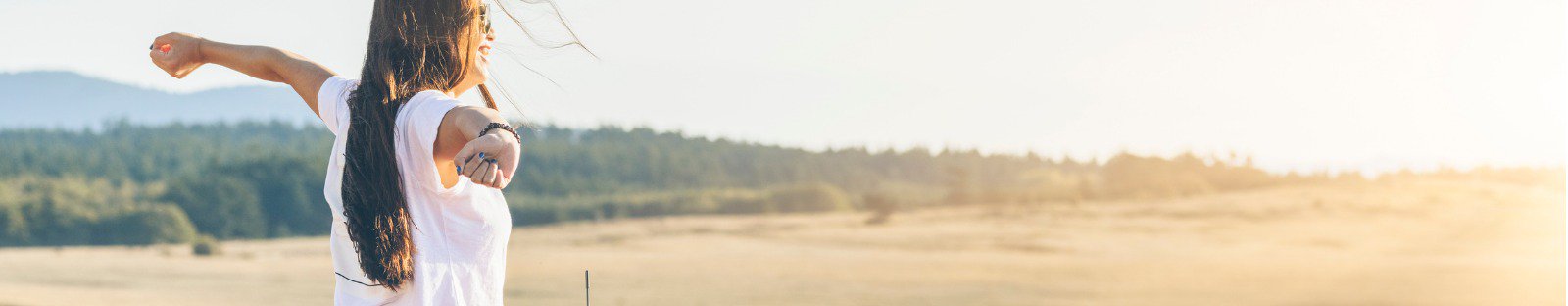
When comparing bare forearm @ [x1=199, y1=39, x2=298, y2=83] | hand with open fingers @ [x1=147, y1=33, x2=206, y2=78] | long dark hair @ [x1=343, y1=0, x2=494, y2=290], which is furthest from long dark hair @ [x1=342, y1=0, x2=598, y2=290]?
hand with open fingers @ [x1=147, y1=33, x2=206, y2=78]

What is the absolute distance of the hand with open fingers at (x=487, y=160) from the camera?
1.09m

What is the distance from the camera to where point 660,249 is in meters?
23.0

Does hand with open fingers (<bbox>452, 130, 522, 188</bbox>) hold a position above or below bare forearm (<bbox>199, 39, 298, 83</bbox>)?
below

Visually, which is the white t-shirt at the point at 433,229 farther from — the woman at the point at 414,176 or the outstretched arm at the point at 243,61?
the outstretched arm at the point at 243,61

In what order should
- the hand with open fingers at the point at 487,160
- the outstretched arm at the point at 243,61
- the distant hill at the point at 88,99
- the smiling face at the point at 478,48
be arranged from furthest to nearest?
the distant hill at the point at 88,99 → the outstretched arm at the point at 243,61 → the smiling face at the point at 478,48 → the hand with open fingers at the point at 487,160

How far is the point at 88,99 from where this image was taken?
201 ft

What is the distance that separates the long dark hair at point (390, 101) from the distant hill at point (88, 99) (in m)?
53.2

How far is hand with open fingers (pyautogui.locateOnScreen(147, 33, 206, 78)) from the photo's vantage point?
1.71 m

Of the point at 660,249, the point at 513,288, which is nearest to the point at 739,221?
the point at 660,249

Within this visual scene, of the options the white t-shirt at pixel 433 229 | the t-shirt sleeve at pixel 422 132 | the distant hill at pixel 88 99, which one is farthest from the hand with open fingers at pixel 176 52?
the distant hill at pixel 88 99

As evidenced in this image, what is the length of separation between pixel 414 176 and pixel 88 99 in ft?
220

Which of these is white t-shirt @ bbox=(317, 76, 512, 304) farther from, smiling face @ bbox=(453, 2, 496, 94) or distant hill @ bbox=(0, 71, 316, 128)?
distant hill @ bbox=(0, 71, 316, 128)

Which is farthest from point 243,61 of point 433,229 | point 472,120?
point 472,120

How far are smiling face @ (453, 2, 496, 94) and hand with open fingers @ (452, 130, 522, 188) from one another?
0.32 m
